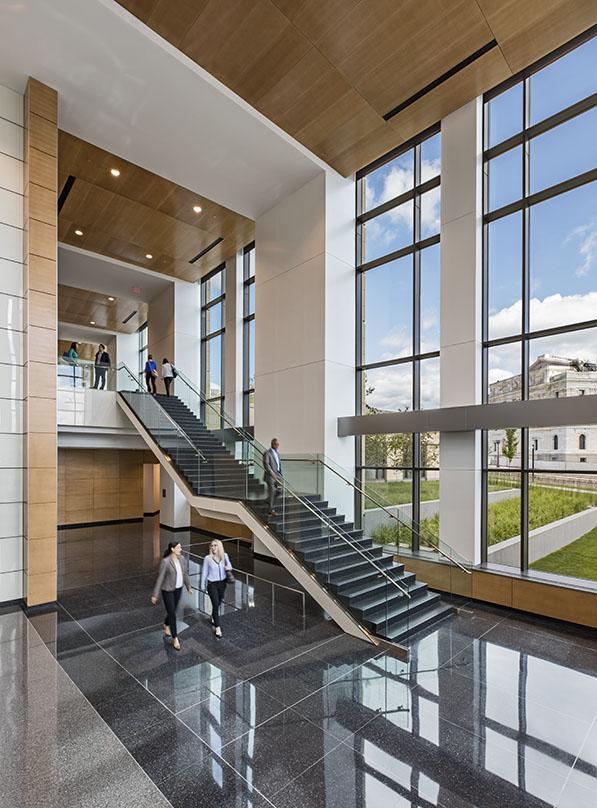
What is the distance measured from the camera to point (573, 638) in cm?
689

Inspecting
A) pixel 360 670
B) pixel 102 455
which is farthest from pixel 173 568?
pixel 102 455

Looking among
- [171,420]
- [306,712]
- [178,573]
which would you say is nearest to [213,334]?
[171,420]

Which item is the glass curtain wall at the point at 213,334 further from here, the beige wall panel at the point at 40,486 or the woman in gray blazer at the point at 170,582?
the woman in gray blazer at the point at 170,582

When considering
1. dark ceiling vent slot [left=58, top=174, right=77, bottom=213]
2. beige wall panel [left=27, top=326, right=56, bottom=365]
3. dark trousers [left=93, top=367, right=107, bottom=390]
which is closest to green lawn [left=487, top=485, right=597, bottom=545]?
beige wall panel [left=27, top=326, right=56, bottom=365]

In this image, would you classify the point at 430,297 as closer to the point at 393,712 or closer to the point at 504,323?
the point at 504,323

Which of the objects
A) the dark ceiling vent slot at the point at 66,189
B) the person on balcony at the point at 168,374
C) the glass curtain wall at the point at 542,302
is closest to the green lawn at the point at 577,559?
Result: the glass curtain wall at the point at 542,302

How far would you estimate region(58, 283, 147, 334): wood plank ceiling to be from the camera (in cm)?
1858

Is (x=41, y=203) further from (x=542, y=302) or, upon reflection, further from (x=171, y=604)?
(x=542, y=302)

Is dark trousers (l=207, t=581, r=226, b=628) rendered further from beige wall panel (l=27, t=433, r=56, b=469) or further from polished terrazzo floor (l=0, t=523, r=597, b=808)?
beige wall panel (l=27, t=433, r=56, b=469)

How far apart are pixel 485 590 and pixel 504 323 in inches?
203

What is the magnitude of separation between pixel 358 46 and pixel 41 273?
7.04 meters

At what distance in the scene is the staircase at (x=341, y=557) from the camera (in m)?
7.07

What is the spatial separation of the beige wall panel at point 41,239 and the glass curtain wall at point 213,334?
853 centimetres

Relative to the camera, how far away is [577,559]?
781cm
